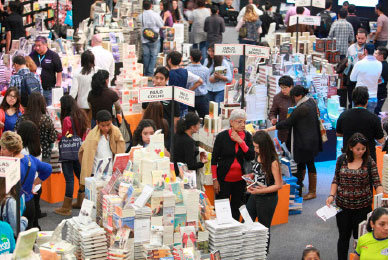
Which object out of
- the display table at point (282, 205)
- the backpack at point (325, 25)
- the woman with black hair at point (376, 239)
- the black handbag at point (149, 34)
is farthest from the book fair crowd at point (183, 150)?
the backpack at point (325, 25)

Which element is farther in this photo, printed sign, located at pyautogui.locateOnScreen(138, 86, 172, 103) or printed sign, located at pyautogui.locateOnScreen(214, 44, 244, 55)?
printed sign, located at pyautogui.locateOnScreen(214, 44, 244, 55)

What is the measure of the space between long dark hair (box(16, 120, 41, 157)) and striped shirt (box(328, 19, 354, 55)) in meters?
8.17

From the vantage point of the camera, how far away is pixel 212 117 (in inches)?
328

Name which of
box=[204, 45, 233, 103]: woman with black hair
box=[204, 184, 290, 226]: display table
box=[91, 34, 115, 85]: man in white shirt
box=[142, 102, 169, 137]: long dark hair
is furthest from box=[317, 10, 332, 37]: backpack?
box=[142, 102, 169, 137]: long dark hair

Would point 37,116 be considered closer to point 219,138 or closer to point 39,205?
point 39,205

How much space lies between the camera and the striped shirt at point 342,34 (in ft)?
44.7

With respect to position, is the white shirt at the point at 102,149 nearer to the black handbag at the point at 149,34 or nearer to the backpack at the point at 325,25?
the black handbag at the point at 149,34

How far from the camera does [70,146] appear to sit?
25.1ft

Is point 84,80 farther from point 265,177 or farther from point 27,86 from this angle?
point 265,177

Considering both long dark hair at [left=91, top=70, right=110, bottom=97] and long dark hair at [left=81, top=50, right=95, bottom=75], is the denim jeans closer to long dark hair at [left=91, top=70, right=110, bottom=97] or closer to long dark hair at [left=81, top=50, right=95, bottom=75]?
long dark hair at [left=91, top=70, right=110, bottom=97]

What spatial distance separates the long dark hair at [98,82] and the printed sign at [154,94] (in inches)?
76.6

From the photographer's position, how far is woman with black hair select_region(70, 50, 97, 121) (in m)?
9.30

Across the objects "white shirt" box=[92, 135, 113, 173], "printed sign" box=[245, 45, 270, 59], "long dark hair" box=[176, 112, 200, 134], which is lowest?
"white shirt" box=[92, 135, 113, 173]

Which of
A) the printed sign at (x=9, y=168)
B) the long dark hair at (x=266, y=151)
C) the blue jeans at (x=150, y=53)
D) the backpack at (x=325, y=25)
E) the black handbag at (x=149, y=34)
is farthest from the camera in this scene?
the backpack at (x=325, y=25)
